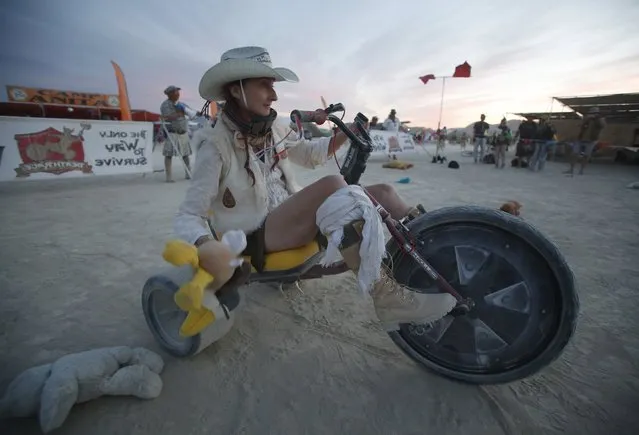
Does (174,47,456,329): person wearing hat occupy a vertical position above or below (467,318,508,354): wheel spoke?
above

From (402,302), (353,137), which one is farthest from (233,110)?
(402,302)

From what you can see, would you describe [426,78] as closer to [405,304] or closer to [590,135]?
[590,135]

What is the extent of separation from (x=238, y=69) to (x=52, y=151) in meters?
6.72

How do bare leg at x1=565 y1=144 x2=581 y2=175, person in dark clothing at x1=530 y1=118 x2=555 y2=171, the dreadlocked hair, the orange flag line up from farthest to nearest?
1. the orange flag
2. person in dark clothing at x1=530 y1=118 x2=555 y2=171
3. bare leg at x1=565 y1=144 x2=581 y2=175
4. the dreadlocked hair

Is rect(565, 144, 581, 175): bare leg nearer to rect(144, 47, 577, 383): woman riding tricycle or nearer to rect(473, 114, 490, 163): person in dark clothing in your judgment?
rect(473, 114, 490, 163): person in dark clothing

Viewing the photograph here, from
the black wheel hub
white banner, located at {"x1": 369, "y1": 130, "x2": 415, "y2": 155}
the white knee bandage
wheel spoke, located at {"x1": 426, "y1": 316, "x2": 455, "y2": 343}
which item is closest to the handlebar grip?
the white knee bandage

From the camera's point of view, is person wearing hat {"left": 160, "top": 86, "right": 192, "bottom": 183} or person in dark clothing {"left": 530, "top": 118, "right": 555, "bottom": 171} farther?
person in dark clothing {"left": 530, "top": 118, "right": 555, "bottom": 171}

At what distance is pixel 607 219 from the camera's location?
4.31 m

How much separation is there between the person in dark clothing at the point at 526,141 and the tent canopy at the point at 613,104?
266 inches

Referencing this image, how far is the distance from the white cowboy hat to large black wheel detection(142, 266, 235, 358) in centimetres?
106

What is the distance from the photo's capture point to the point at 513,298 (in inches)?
56.6

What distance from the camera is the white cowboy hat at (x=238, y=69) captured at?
5.31ft

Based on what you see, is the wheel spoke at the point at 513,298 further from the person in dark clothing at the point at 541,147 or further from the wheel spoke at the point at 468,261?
the person in dark clothing at the point at 541,147

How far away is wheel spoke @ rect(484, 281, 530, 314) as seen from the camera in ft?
4.64
